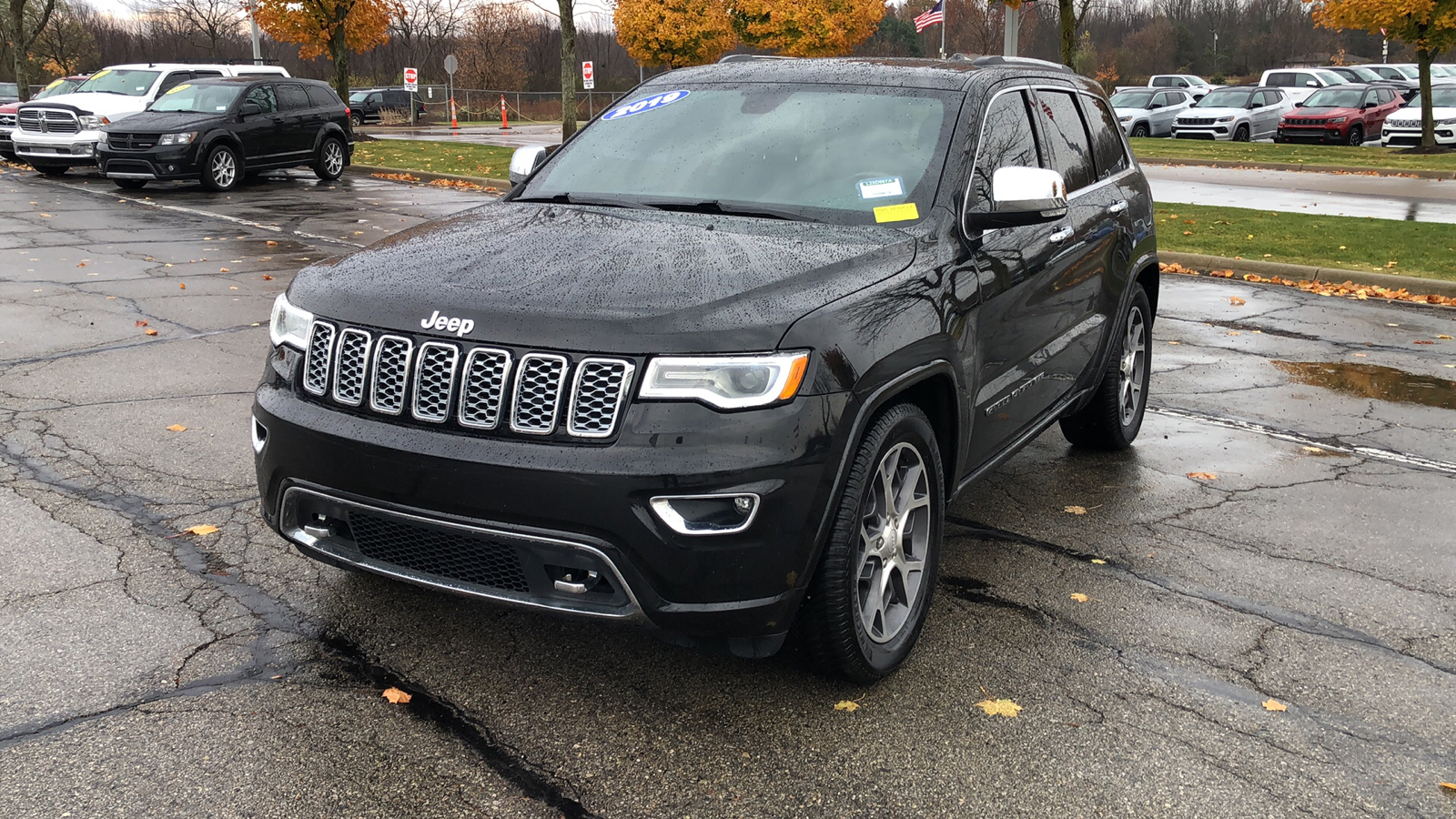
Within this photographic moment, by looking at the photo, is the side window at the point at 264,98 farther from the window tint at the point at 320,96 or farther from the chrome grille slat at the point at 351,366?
the chrome grille slat at the point at 351,366

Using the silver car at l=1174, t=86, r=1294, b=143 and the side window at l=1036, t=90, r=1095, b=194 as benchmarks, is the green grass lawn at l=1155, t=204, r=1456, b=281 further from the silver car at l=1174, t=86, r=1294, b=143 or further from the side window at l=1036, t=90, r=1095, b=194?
the silver car at l=1174, t=86, r=1294, b=143

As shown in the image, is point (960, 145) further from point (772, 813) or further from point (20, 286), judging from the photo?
point (20, 286)

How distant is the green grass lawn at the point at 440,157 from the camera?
21828 mm

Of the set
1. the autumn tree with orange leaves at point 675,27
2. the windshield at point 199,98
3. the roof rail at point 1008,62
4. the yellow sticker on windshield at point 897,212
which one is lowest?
the yellow sticker on windshield at point 897,212

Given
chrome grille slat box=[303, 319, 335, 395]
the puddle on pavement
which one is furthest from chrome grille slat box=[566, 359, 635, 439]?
the puddle on pavement

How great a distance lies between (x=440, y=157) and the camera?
985 inches

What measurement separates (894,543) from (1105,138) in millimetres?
3160

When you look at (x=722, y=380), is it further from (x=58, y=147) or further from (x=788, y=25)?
(x=788, y=25)

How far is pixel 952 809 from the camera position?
9.87 feet

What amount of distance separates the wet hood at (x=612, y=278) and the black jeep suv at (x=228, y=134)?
15.8 m

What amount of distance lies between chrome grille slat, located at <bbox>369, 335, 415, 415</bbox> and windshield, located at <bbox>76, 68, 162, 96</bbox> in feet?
68.6

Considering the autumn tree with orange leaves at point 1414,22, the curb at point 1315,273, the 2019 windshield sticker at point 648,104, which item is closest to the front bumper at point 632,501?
the 2019 windshield sticker at point 648,104

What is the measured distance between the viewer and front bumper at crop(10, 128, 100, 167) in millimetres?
20573

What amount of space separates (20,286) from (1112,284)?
8.59 meters
